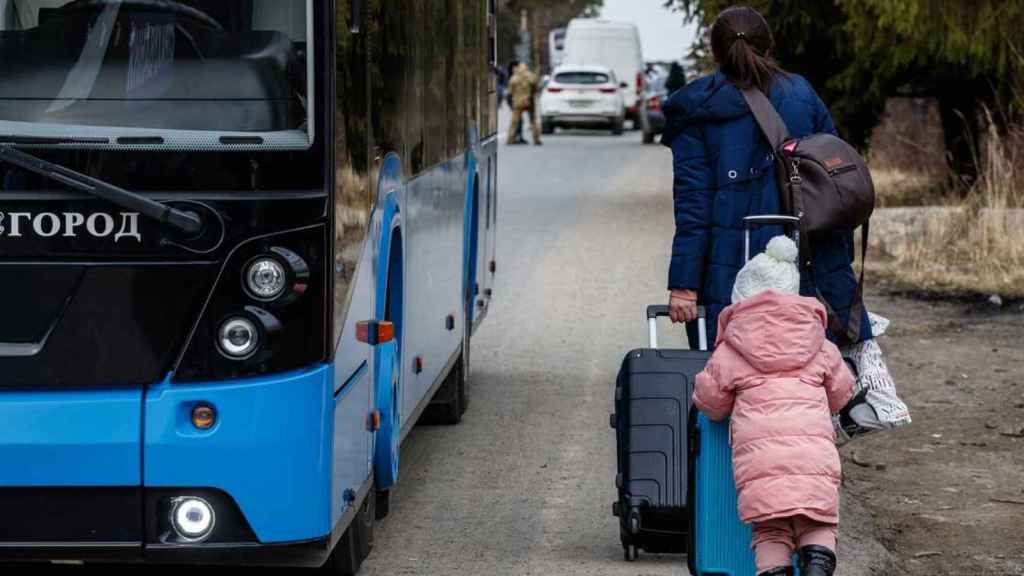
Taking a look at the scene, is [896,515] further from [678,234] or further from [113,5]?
[113,5]

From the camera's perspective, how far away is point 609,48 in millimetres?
52000

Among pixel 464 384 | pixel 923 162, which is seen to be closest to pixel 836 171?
pixel 464 384

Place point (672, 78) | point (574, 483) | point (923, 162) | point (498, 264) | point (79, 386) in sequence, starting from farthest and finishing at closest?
1. point (923, 162)
2. point (498, 264)
3. point (574, 483)
4. point (672, 78)
5. point (79, 386)

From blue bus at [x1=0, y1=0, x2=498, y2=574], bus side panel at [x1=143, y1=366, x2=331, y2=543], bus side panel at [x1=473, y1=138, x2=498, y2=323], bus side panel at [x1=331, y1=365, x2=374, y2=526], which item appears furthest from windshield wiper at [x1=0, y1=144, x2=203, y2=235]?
bus side panel at [x1=473, y1=138, x2=498, y2=323]

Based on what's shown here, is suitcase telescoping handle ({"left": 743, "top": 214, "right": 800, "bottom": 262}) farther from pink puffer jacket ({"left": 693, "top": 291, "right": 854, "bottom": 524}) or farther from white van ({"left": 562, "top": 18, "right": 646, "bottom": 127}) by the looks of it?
white van ({"left": 562, "top": 18, "right": 646, "bottom": 127})

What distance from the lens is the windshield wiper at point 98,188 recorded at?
5.06 meters

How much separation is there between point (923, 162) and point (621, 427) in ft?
63.3

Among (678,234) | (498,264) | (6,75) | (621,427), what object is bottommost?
(498,264)

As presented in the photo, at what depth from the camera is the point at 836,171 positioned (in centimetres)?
600

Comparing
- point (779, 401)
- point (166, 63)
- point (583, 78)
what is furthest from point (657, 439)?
point (583, 78)

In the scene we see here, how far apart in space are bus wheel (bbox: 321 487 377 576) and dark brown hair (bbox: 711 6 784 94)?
5.95 ft

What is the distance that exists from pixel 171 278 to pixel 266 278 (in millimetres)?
244

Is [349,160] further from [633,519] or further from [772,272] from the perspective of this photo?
[633,519]

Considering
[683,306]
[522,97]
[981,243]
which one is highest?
[683,306]
